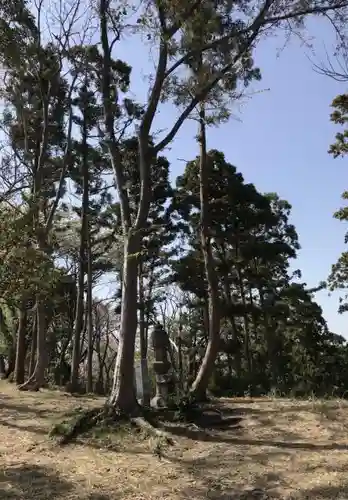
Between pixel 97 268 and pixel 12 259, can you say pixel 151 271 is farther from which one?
pixel 12 259

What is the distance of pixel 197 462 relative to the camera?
5879mm

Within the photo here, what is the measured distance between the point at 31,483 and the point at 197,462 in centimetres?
188

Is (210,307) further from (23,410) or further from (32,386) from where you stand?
(32,386)

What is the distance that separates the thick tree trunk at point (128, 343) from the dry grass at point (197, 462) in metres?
0.73

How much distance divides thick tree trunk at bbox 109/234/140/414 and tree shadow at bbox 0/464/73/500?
197 centimetres

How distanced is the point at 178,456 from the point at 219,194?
13.6 m

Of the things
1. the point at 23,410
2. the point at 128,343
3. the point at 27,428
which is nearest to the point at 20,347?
the point at 23,410

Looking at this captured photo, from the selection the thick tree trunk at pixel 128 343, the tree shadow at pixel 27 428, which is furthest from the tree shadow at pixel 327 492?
the tree shadow at pixel 27 428

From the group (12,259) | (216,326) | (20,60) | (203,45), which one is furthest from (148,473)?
(20,60)

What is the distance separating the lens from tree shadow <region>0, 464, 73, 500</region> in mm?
4875

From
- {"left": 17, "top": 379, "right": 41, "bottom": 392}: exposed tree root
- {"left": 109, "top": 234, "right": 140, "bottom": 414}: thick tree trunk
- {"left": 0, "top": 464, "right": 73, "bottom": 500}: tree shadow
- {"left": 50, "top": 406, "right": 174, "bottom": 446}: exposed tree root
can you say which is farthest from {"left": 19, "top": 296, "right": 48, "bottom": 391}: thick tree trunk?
{"left": 0, "top": 464, "right": 73, "bottom": 500}: tree shadow

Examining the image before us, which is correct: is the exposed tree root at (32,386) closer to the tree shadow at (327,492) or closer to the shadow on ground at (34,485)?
the shadow on ground at (34,485)

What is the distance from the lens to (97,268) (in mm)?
21109

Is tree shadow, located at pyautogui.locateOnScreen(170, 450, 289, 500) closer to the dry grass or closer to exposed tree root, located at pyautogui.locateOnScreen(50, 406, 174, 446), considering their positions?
the dry grass
